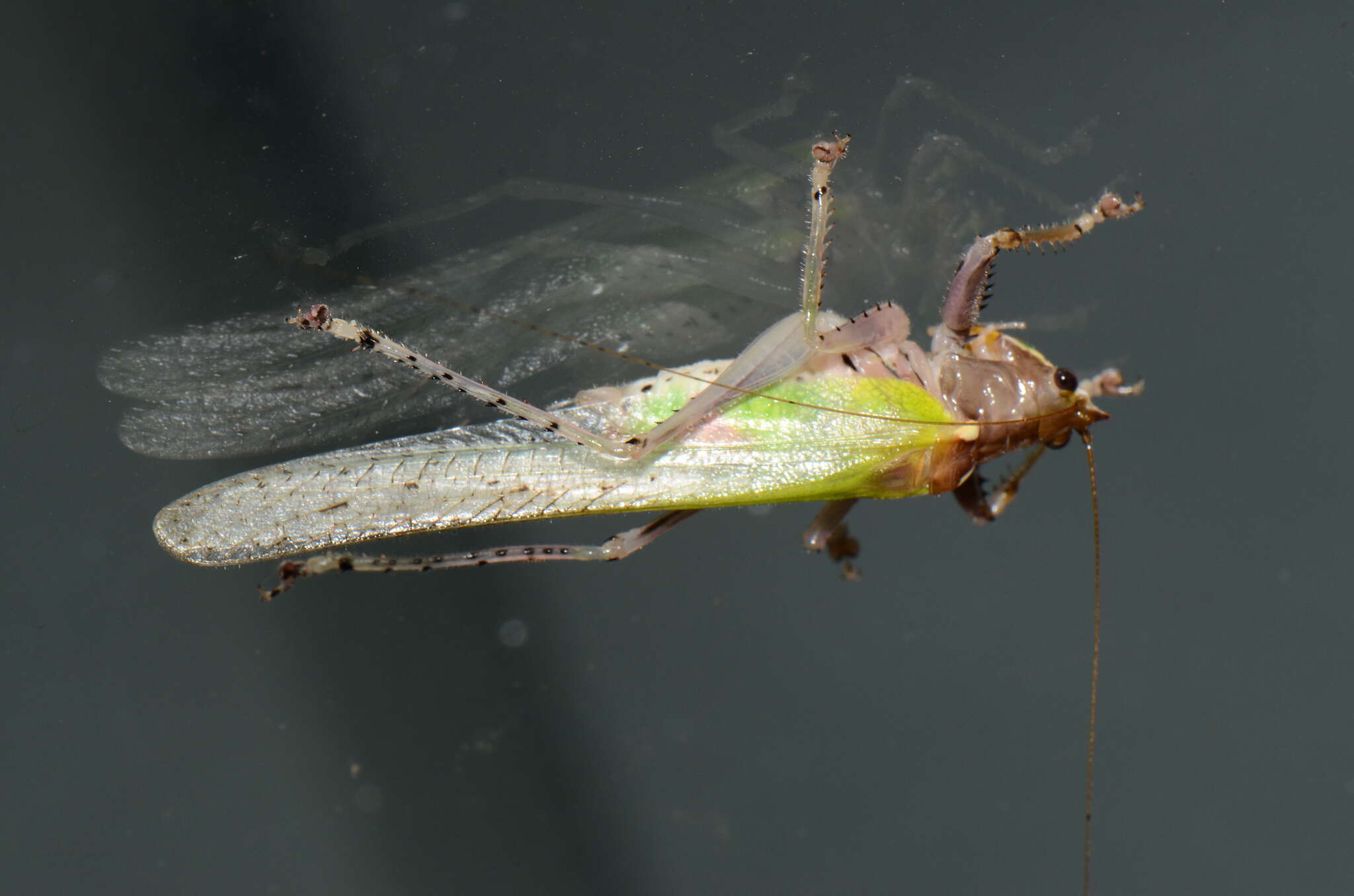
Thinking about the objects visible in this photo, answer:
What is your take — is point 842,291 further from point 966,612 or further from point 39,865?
point 39,865

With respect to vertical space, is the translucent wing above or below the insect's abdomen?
above

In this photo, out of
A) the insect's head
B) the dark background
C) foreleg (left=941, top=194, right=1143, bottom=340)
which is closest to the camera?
the dark background

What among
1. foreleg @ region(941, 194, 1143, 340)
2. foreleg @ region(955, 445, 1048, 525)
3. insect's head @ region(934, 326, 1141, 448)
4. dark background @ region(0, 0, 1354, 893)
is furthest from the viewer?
foreleg @ region(955, 445, 1048, 525)

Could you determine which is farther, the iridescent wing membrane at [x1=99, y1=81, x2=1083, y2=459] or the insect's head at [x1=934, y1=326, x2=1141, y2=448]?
the insect's head at [x1=934, y1=326, x2=1141, y2=448]

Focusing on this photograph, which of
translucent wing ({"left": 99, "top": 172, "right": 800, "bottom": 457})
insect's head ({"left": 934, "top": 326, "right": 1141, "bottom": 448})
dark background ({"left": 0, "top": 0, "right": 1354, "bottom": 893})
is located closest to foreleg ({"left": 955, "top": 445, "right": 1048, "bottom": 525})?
insect's head ({"left": 934, "top": 326, "right": 1141, "bottom": 448})

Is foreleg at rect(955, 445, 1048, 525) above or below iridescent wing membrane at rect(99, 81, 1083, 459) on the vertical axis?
below

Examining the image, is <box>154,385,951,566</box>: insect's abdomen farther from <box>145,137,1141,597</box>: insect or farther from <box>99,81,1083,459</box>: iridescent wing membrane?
<box>99,81,1083,459</box>: iridescent wing membrane

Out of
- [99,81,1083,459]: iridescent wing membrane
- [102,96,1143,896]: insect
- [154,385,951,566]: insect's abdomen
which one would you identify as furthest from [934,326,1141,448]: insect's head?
[99,81,1083,459]: iridescent wing membrane

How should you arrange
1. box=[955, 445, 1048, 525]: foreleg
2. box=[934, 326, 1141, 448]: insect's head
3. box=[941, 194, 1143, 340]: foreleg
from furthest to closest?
box=[955, 445, 1048, 525]: foreleg, box=[934, 326, 1141, 448]: insect's head, box=[941, 194, 1143, 340]: foreleg

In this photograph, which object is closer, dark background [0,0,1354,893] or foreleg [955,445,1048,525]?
dark background [0,0,1354,893]

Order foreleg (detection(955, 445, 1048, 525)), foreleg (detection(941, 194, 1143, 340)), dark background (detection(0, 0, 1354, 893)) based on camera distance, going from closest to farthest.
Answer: dark background (detection(0, 0, 1354, 893))
foreleg (detection(941, 194, 1143, 340))
foreleg (detection(955, 445, 1048, 525))
